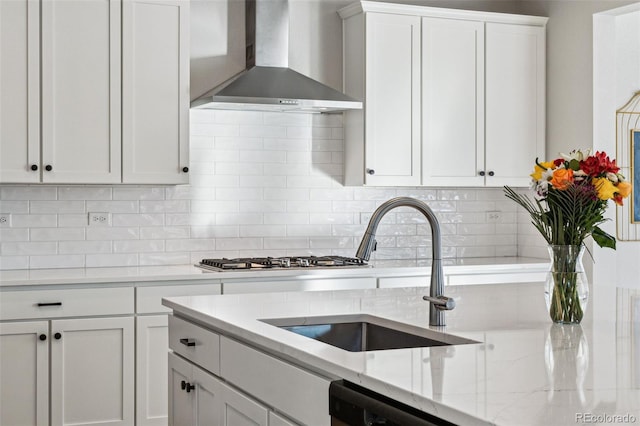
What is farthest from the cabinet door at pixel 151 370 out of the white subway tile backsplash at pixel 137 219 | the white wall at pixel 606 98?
the white wall at pixel 606 98

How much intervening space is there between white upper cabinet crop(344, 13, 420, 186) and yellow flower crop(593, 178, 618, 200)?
292cm

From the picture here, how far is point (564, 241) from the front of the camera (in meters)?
2.40

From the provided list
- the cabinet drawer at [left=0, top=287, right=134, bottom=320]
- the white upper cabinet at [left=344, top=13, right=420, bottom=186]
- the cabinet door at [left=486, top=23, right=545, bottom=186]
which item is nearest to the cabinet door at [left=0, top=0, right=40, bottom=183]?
the cabinet drawer at [left=0, top=287, right=134, bottom=320]

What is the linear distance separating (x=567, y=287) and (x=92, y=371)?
2.81 metres

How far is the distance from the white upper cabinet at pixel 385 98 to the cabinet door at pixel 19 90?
1931mm

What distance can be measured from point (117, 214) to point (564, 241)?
321 centimetres

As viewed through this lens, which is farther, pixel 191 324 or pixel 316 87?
pixel 316 87

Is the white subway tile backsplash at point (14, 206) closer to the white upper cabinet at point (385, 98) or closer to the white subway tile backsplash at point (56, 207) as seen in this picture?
the white subway tile backsplash at point (56, 207)

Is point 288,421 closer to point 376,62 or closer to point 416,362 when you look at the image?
point 416,362

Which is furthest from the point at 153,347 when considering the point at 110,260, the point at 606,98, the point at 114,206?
the point at 606,98

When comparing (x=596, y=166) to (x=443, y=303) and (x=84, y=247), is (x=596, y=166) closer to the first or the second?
(x=443, y=303)

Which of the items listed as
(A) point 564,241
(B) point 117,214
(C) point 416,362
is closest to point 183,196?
(B) point 117,214

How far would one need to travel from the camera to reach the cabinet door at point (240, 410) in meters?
2.27

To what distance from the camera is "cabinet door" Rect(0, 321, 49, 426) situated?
4.17m
